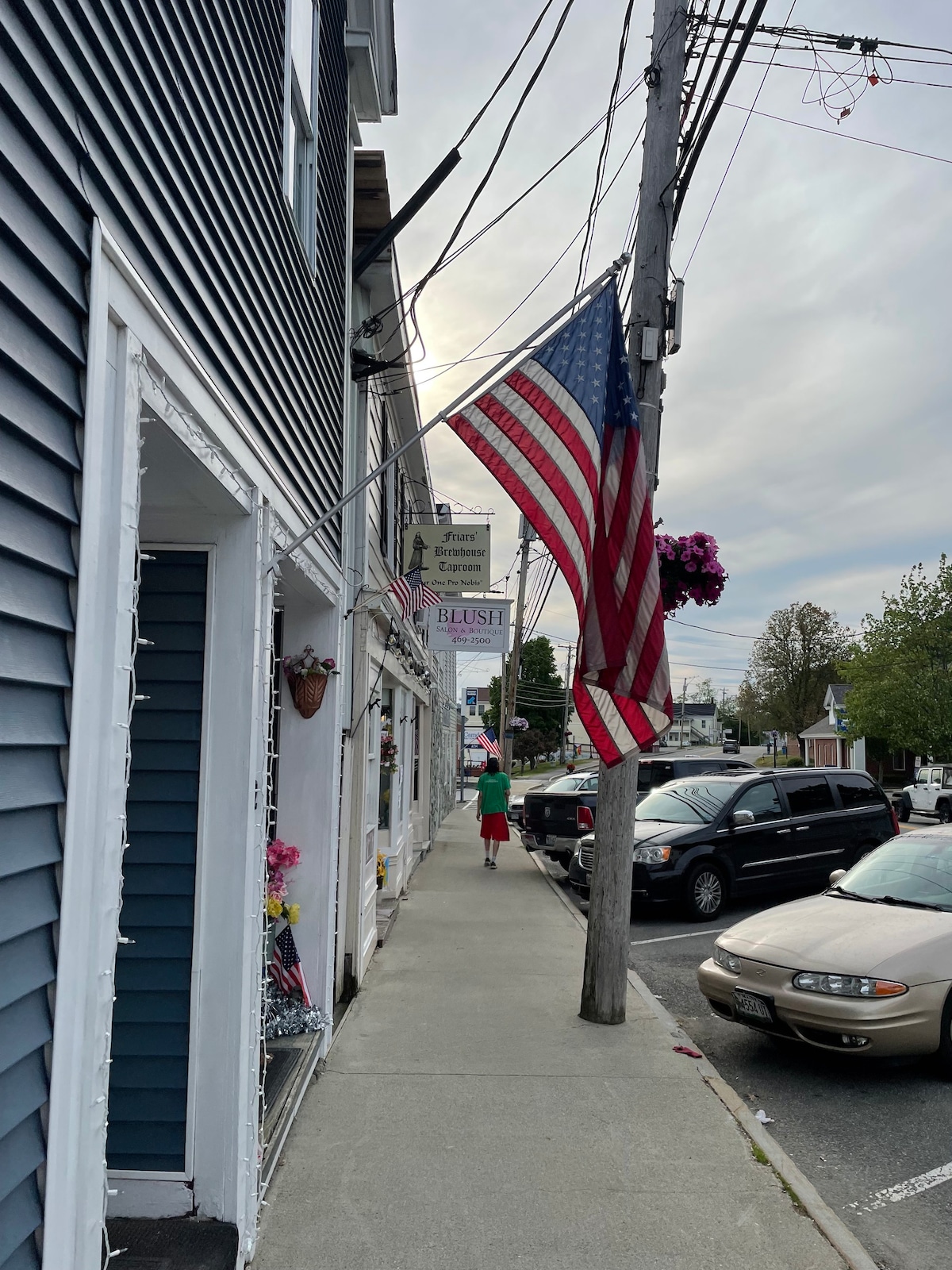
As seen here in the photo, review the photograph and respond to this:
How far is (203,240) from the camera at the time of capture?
10.5 feet

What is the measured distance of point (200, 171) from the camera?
3.16 meters

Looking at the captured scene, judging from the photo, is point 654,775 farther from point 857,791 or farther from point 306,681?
point 306,681

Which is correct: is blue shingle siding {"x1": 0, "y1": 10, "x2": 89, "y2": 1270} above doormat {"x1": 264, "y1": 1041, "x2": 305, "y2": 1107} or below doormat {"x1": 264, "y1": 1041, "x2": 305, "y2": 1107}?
above

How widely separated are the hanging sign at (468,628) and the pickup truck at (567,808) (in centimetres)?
263

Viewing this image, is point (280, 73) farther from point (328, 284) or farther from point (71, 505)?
point (71, 505)

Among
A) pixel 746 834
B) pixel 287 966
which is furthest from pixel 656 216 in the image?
pixel 746 834

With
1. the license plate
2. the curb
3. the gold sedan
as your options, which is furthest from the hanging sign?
the license plate

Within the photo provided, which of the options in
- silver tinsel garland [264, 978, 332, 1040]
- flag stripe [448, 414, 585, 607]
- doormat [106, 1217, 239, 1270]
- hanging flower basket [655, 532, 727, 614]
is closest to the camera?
doormat [106, 1217, 239, 1270]

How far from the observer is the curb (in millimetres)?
3938

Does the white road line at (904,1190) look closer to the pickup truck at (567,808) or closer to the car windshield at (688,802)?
the car windshield at (688,802)

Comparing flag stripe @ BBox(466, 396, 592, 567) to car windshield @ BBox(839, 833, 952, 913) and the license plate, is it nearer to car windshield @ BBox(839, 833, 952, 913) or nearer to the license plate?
the license plate

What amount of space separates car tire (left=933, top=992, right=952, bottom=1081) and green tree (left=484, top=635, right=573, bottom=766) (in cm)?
6800

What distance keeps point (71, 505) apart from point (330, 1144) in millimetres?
3831

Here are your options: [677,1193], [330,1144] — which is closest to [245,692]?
[330,1144]
